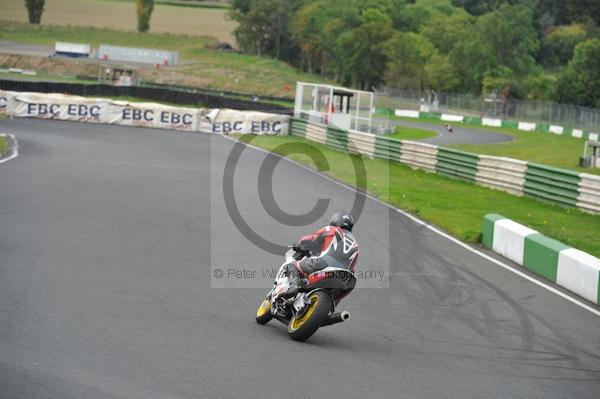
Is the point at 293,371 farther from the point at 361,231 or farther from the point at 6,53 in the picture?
the point at 6,53

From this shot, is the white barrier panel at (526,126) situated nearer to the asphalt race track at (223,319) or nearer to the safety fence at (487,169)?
the safety fence at (487,169)

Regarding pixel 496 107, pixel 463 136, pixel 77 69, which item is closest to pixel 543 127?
pixel 496 107

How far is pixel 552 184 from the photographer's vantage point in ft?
74.1

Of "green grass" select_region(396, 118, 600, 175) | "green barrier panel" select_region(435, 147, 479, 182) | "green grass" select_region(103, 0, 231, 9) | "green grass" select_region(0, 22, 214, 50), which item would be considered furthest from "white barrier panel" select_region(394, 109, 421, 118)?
"green grass" select_region(103, 0, 231, 9)

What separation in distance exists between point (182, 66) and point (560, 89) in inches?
1549

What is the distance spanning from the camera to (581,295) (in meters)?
13.0

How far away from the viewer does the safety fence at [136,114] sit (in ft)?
131

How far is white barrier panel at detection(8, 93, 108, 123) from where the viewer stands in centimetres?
3991

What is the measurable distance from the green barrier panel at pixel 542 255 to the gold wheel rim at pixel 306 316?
230 inches

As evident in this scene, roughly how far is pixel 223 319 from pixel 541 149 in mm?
37998

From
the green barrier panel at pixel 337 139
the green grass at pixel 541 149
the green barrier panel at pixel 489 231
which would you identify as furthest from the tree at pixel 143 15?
the green barrier panel at pixel 489 231

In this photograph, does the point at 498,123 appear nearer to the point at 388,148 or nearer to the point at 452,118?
the point at 452,118

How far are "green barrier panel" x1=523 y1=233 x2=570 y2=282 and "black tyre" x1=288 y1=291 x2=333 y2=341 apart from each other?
5.88m

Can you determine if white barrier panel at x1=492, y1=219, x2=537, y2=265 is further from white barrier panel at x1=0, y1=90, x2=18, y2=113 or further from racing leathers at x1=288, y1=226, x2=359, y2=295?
white barrier panel at x1=0, y1=90, x2=18, y2=113
